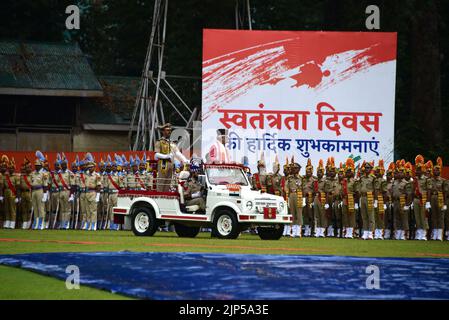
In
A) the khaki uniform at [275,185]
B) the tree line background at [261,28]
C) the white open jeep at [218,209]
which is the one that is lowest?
the white open jeep at [218,209]

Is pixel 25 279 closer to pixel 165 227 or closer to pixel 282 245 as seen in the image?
pixel 282 245

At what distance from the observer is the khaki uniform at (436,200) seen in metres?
31.9

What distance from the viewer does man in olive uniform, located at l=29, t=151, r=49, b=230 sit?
34.1 metres

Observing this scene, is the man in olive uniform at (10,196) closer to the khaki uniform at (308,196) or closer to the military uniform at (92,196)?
the military uniform at (92,196)

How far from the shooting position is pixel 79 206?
35344mm

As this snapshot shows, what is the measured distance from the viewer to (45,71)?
155 feet

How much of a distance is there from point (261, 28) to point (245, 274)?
35.7 meters

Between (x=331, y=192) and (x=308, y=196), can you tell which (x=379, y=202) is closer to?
(x=331, y=192)

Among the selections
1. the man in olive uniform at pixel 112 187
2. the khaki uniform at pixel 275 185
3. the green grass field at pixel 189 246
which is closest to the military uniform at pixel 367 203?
the khaki uniform at pixel 275 185

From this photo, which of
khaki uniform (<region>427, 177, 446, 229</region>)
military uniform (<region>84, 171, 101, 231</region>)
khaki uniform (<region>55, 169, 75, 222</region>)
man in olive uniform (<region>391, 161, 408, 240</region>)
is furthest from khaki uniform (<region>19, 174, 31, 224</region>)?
khaki uniform (<region>427, 177, 446, 229</region>)

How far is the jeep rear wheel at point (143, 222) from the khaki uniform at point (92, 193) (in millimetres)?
5872
